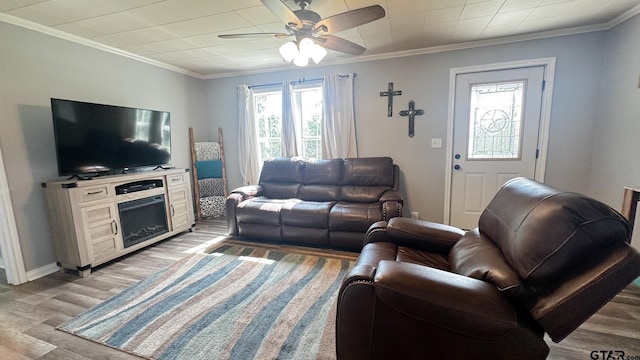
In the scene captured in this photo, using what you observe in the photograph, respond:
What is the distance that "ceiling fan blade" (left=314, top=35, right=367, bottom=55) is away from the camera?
2.17 meters

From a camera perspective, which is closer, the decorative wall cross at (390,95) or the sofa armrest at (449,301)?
the sofa armrest at (449,301)

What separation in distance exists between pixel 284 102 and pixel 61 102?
2511 mm

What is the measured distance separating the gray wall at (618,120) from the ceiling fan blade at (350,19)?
261 centimetres

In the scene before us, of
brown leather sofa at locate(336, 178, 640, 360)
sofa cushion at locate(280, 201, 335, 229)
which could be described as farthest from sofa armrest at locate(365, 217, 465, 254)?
sofa cushion at locate(280, 201, 335, 229)

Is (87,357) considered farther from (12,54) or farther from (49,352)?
(12,54)

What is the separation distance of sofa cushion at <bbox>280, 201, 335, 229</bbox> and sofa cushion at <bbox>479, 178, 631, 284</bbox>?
1937 millimetres

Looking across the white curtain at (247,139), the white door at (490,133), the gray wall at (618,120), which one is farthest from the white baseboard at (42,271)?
the gray wall at (618,120)

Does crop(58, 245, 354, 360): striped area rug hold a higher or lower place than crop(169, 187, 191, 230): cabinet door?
lower

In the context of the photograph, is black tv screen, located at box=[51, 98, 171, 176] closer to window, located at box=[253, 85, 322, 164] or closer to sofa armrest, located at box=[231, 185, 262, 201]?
sofa armrest, located at box=[231, 185, 262, 201]

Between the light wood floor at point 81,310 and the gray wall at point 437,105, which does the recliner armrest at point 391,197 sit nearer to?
the gray wall at point 437,105

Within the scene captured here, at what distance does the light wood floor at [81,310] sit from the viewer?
1.60 metres

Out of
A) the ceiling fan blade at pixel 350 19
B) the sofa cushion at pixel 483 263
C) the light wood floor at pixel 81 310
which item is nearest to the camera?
the sofa cushion at pixel 483 263

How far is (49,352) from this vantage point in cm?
162

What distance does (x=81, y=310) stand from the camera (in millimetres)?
2031
